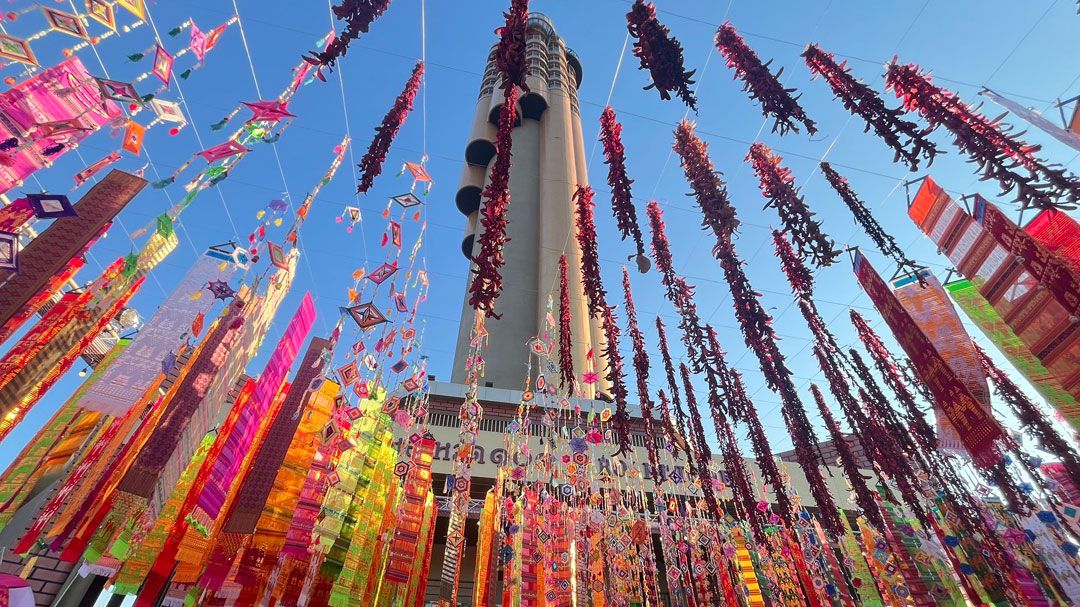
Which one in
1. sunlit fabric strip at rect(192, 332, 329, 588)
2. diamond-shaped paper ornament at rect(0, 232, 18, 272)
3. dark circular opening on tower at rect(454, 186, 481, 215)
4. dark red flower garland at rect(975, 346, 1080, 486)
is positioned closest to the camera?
diamond-shaped paper ornament at rect(0, 232, 18, 272)

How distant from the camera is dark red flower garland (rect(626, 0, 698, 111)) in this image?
A: 4465 mm

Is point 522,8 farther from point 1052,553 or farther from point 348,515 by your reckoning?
point 1052,553

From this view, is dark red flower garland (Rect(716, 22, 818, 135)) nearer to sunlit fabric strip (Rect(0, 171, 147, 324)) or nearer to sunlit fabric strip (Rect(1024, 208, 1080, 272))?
sunlit fabric strip (Rect(1024, 208, 1080, 272))

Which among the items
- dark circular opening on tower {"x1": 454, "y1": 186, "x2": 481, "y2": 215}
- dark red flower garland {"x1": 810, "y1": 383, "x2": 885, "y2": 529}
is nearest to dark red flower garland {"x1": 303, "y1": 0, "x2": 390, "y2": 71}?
dark red flower garland {"x1": 810, "y1": 383, "x2": 885, "y2": 529}

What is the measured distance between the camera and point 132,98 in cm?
440

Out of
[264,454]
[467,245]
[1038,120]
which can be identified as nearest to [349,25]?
[264,454]

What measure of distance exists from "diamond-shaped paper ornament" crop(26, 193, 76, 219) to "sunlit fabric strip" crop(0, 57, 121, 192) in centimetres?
50

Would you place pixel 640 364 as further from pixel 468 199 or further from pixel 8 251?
pixel 468 199

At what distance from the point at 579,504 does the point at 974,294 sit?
8631 mm

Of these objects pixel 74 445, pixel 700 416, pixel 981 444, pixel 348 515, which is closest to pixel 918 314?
pixel 981 444

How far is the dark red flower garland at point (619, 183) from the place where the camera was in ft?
18.7

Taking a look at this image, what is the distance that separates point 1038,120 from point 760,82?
A: 10.2 feet

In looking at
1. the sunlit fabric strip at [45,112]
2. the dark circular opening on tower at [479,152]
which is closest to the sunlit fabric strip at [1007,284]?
the sunlit fabric strip at [45,112]

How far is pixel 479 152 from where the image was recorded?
3048 centimetres
